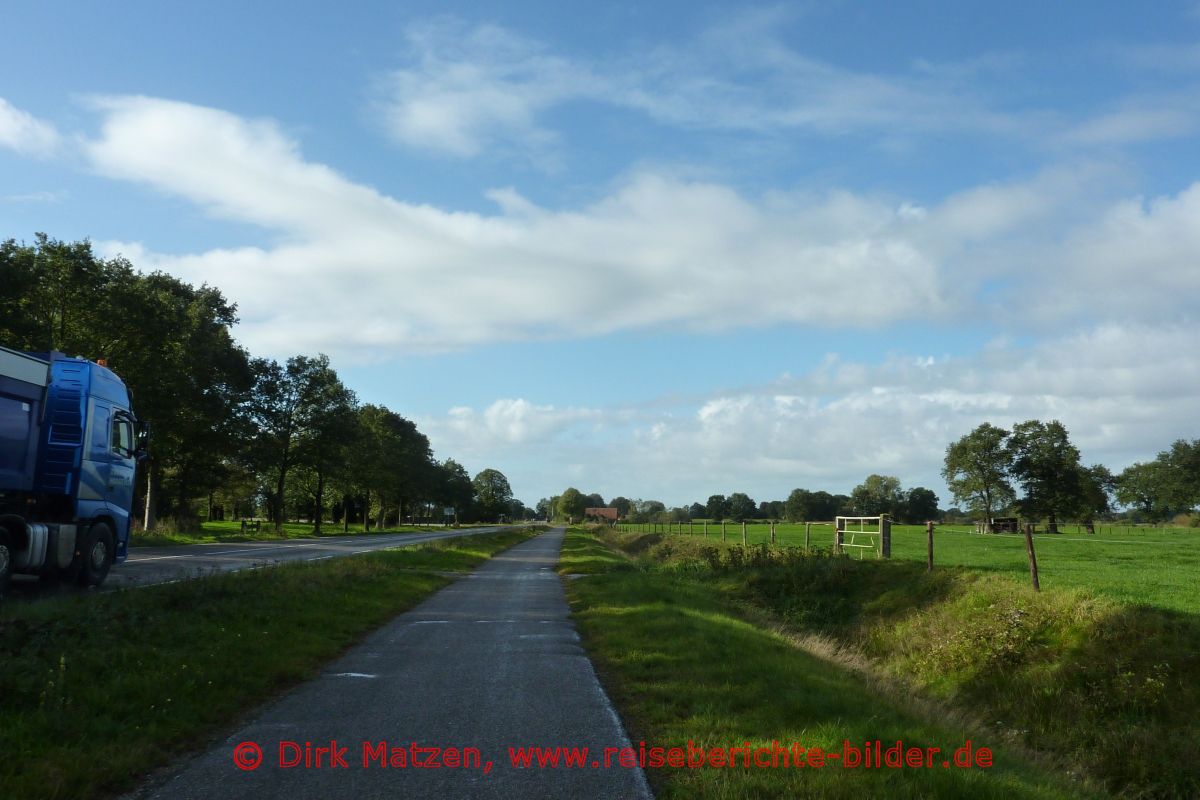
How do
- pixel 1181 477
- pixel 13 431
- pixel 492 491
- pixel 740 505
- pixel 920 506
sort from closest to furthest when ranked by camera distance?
pixel 13 431, pixel 1181 477, pixel 920 506, pixel 740 505, pixel 492 491

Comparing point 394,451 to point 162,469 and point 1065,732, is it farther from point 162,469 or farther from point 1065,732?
point 1065,732

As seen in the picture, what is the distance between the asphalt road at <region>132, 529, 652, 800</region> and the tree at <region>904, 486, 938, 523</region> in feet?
436

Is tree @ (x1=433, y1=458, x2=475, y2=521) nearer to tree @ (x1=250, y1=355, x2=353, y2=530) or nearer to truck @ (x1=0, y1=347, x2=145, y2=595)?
tree @ (x1=250, y1=355, x2=353, y2=530)

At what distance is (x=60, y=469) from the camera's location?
14.6 metres

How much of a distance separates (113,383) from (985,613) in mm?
18124

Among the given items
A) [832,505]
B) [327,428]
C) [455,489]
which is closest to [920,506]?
[832,505]

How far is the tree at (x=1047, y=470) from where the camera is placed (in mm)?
96375

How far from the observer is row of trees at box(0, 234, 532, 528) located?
33.8m

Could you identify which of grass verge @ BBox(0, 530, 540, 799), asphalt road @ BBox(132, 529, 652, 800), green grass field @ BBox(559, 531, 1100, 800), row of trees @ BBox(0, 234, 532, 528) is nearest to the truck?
grass verge @ BBox(0, 530, 540, 799)

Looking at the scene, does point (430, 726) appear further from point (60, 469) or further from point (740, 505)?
point (740, 505)

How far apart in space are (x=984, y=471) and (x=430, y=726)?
349 ft

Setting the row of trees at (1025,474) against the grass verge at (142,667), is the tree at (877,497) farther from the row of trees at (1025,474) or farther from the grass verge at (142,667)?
the grass verge at (142,667)

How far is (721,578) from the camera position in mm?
28203

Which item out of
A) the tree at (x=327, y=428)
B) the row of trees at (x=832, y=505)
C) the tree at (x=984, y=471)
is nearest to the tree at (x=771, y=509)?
the row of trees at (x=832, y=505)
